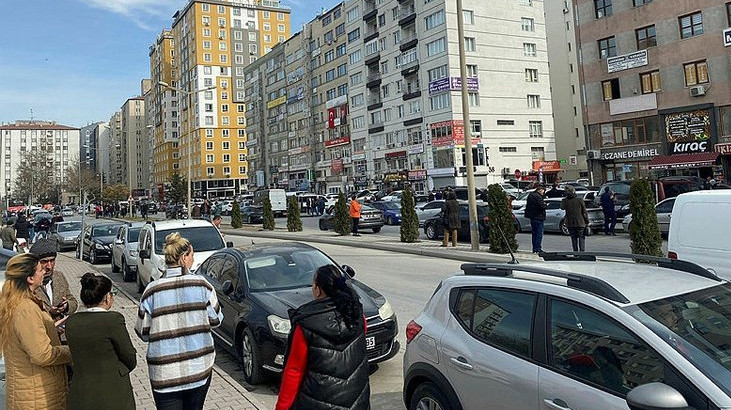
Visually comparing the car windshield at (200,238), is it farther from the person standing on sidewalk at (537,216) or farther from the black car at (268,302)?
the person standing on sidewalk at (537,216)

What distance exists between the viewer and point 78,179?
73.7 meters

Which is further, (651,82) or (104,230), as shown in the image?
(651,82)

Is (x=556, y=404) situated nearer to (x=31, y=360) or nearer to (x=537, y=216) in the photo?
(x=31, y=360)

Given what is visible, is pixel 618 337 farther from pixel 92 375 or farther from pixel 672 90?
pixel 672 90

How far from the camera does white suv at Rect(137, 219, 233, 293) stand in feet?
38.8

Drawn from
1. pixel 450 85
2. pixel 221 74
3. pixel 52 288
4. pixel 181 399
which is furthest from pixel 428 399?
pixel 221 74

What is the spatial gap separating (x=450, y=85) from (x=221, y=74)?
2767 inches

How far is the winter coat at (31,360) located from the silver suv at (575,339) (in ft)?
8.13

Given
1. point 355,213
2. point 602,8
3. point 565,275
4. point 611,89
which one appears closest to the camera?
Result: point 565,275

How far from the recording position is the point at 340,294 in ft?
10.3

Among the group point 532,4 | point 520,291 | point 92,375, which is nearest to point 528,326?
point 520,291

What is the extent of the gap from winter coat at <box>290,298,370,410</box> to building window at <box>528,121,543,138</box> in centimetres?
6321

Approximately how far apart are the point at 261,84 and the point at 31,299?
336ft

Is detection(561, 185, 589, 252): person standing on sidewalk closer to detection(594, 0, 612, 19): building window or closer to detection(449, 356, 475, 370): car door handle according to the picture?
detection(449, 356, 475, 370): car door handle
